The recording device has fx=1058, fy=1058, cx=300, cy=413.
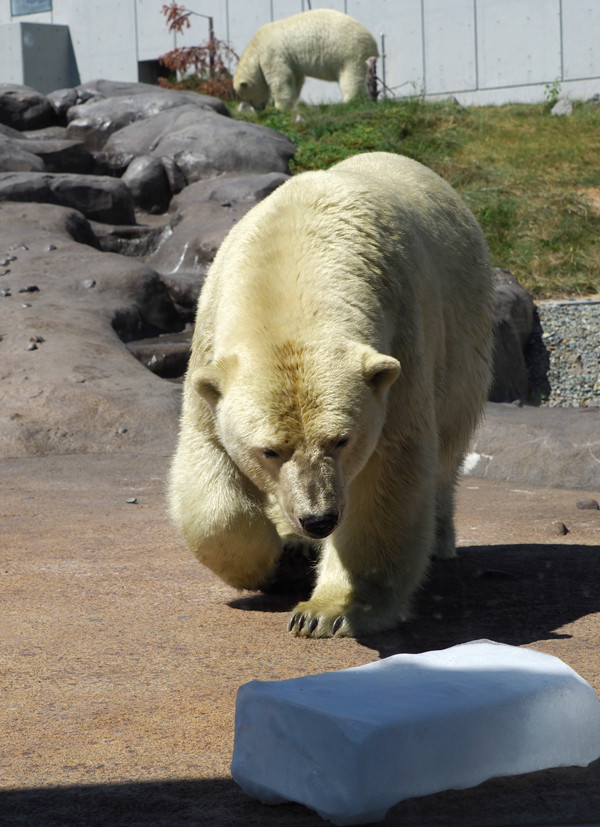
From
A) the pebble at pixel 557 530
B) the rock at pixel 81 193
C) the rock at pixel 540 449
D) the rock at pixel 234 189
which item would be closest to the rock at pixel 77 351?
the rock at pixel 81 193

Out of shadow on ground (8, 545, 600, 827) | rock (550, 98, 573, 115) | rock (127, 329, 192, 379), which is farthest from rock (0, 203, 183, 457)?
rock (550, 98, 573, 115)

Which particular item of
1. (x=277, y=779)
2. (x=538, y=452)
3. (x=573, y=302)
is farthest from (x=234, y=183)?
(x=277, y=779)

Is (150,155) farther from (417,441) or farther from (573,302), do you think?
(417,441)

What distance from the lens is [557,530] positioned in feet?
15.8

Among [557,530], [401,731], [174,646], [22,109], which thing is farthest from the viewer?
[22,109]

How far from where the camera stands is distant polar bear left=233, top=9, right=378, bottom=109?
62.5 ft

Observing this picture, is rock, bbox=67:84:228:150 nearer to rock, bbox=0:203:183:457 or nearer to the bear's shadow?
rock, bbox=0:203:183:457

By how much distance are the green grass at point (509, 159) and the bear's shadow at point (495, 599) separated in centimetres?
743

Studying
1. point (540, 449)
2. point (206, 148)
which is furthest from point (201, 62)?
point (540, 449)

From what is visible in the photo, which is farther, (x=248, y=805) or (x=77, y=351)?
(x=77, y=351)

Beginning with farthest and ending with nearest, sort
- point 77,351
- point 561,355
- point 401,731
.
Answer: point 561,355
point 77,351
point 401,731

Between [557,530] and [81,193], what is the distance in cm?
952

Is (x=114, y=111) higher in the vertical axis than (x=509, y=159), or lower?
higher

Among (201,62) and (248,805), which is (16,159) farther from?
(248,805)
